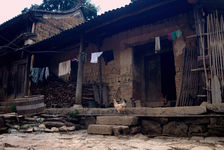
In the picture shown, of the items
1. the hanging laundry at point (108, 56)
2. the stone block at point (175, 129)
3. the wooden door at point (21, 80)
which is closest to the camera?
the stone block at point (175, 129)

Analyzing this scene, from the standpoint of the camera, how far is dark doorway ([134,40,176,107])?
8.25 m

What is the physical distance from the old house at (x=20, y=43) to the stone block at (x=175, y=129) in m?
8.93

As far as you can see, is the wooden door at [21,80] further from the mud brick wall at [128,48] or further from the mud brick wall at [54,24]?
the mud brick wall at [128,48]

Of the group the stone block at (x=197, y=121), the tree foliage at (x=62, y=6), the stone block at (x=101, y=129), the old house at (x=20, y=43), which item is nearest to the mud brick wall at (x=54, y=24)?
the old house at (x=20, y=43)

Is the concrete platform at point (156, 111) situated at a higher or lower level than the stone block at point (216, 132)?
higher

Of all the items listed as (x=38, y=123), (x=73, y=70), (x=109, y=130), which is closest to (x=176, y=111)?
(x=109, y=130)

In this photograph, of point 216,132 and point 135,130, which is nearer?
point 216,132

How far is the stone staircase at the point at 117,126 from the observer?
4363mm

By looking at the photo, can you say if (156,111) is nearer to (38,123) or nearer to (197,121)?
(197,121)

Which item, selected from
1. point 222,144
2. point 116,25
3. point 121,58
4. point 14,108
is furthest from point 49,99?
point 222,144

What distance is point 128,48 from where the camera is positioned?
8219 millimetres

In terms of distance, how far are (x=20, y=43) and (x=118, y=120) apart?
11.2 meters

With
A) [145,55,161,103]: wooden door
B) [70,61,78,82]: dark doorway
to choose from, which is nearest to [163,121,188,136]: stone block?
[145,55,161,103]: wooden door

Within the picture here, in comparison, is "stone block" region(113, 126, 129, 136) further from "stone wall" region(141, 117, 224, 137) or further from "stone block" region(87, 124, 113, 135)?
"stone wall" region(141, 117, 224, 137)
